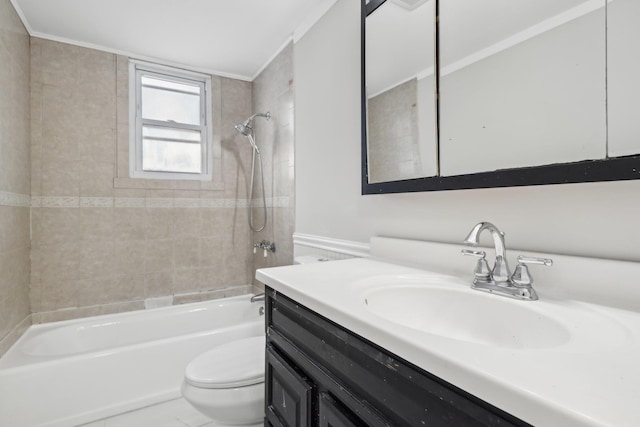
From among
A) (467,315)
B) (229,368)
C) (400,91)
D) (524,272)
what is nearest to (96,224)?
(229,368)

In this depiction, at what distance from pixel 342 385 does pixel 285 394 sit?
314 mm

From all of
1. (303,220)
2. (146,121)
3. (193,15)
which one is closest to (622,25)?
(303,220)

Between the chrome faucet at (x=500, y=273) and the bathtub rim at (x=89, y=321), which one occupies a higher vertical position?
the chrome faucet at (x=500, y=273)

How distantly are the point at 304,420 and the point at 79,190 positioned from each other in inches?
93.8

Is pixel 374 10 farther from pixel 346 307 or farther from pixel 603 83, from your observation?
pixel 346 307

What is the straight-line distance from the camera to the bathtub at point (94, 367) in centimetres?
157

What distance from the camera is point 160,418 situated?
174 centimetres

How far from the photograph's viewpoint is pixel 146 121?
2.59 m

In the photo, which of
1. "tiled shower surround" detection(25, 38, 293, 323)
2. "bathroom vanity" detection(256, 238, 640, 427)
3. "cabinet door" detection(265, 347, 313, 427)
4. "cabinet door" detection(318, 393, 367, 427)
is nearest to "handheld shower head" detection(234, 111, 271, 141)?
"tiled shower surround" detection(25, 38, 293, 323)

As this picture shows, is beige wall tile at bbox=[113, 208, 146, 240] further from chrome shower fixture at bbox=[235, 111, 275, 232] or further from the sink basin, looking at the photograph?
the sink basin

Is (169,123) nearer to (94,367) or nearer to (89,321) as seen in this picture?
(89,321)

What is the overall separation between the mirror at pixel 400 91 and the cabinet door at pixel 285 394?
79cm

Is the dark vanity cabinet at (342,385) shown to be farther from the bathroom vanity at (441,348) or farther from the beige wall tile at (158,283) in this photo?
the beige wall tile at (158,283)

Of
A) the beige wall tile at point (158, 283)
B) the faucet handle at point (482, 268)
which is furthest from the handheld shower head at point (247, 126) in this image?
the faucet handle at point (482, 268)
